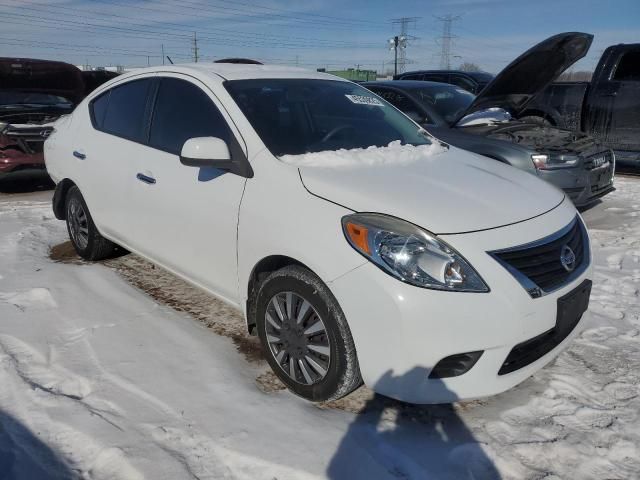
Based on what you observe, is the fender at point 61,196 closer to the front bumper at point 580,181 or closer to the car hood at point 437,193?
the car hood at point 437,193

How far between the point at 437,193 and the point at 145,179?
6.48 ft

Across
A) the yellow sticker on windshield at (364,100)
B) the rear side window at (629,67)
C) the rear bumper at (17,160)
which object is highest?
the rear side window at (629,67)

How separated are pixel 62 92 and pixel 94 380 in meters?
7.14

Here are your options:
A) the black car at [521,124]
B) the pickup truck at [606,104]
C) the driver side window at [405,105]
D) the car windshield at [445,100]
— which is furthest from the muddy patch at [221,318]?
the pickup truck at [606,104]

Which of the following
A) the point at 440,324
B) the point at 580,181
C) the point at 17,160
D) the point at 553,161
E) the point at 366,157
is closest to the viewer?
the point at 440,324

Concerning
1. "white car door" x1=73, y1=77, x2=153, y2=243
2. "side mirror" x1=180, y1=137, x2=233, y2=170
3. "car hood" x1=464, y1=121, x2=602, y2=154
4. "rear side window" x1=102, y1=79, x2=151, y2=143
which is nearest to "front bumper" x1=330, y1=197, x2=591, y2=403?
"side mirror" x1=180, y1=137, x2=233, y2=170

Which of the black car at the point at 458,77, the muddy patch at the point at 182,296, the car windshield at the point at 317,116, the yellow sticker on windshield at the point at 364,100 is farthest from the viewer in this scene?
the black car at the point at 458,77

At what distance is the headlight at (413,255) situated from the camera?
2.25 metres

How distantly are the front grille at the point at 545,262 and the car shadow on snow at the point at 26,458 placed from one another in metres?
2.07

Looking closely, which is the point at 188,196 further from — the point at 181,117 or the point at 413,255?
the point at 413,255

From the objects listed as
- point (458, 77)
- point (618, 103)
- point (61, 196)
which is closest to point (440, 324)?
point (61, 196)

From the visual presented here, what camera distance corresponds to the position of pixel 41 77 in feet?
26.9

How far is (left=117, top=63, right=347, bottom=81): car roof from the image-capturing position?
3430 millimetres

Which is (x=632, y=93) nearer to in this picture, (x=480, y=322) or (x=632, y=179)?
(x=632, y=179)
